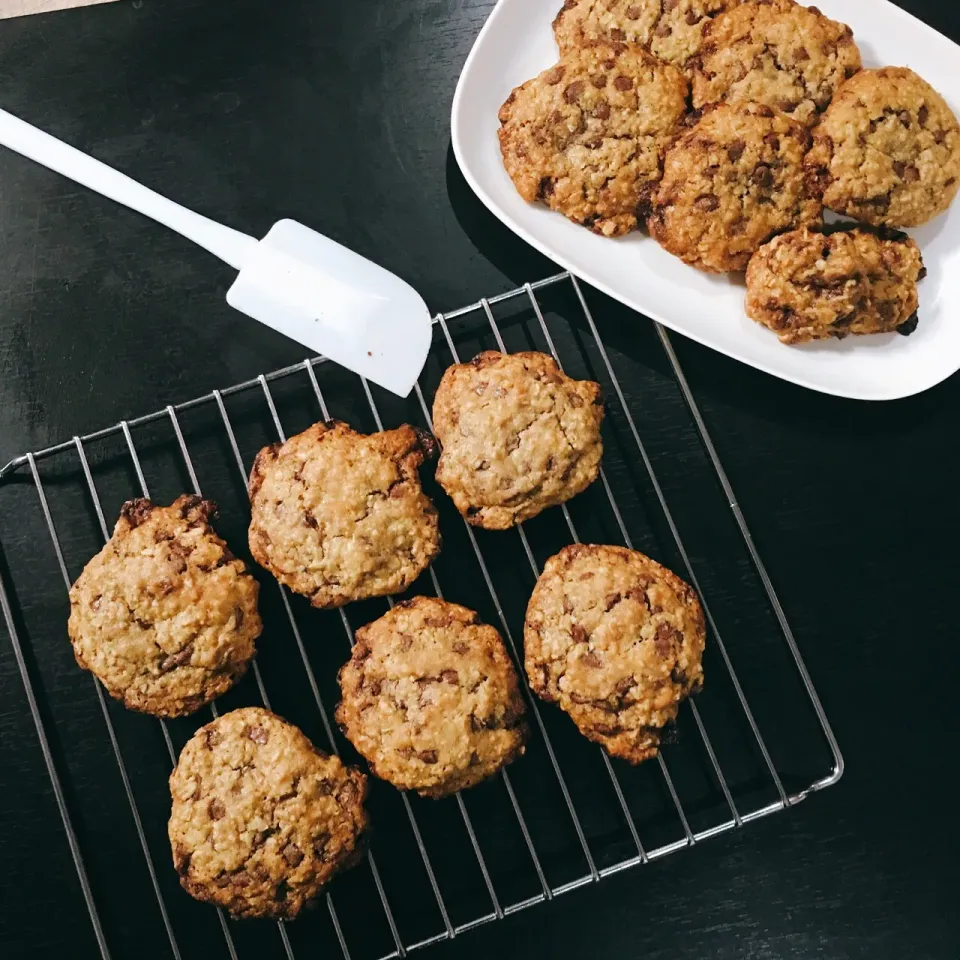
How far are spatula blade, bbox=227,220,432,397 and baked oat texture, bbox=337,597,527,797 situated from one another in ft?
1.92

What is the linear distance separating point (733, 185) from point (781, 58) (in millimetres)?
347

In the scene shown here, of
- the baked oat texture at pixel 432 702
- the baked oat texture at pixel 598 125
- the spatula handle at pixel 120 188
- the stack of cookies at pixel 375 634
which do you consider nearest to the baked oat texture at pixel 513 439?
Result: the stack of cookies at pixel 375 634

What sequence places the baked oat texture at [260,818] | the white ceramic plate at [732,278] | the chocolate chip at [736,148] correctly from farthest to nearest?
the white ceramic plate at [732,278] < the chocolate chip at [736,148] < the baked oat texture at [260,818]

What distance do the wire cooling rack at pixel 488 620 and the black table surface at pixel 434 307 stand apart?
0.23 ft

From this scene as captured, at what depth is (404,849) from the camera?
2039 millimetres

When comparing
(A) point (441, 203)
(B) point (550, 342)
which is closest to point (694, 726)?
(B) point (550, 342)

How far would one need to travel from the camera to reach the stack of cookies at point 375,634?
1817 mm

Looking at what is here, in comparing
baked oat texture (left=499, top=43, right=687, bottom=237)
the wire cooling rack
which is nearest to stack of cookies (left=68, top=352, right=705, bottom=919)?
the wire cooling rack

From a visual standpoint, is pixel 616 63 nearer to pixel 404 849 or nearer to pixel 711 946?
pixel 404 849

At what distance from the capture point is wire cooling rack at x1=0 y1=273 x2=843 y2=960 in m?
A: 2.02

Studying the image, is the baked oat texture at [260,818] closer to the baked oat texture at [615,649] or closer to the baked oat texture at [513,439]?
the baked oat texture at [615,649]

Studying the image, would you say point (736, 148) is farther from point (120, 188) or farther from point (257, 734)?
point (257, 734)

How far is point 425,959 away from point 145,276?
1.84m

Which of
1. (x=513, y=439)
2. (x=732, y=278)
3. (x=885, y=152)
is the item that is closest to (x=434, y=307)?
(x=513, y=439)
